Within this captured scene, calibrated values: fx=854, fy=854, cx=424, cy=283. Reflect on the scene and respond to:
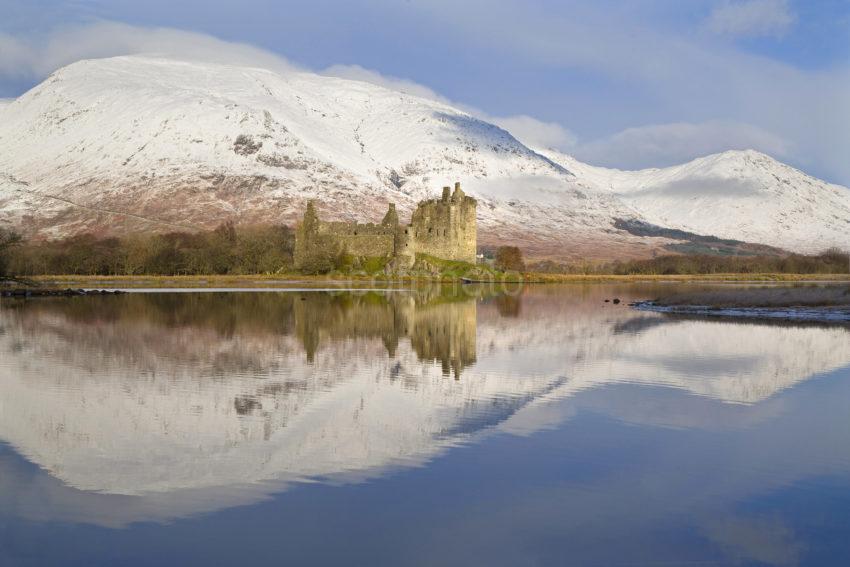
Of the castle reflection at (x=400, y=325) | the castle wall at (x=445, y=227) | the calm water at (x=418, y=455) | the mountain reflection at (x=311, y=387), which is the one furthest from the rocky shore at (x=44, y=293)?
the castle wall at (x=445, y=227)

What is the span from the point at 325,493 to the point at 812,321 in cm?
3288

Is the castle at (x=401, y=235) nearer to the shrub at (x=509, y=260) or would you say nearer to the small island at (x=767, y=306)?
the shrub at (x=509, y=260)

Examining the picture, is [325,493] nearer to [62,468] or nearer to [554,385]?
[62,468]

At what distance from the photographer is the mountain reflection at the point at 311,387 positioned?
462 inches

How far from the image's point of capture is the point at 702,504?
10.1 metres

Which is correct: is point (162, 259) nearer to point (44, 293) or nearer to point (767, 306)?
point (44, 293)

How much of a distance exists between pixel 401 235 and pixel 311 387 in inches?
2787

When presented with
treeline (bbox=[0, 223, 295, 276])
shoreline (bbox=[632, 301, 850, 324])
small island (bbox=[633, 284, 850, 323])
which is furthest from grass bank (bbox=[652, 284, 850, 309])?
treeline (bbox=[0, 223, 295, 276])

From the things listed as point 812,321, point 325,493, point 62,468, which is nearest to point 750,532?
point 325,493

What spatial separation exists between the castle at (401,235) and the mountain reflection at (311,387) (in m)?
51.7

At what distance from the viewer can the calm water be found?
28.9 ft

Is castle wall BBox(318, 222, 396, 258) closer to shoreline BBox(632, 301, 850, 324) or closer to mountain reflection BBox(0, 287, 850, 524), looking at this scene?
shoreline BBox(632, 301, 850, 324)

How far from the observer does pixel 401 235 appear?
88.6m

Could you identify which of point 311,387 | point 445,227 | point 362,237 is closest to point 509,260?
point 445,227
